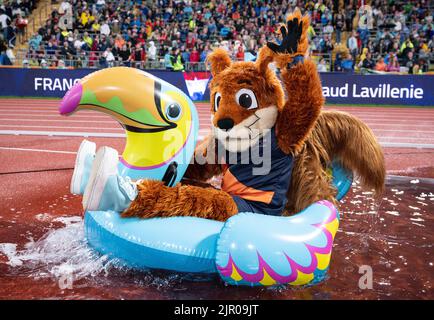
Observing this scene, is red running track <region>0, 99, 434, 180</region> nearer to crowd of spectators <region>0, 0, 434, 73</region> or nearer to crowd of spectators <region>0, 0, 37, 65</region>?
crowd of spectators <region>0, 0, 434, 73</region>

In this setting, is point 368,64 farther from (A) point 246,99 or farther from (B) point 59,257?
(B) point 59,257

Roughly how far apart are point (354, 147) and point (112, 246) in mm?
1646

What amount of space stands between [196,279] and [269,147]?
3.07 feet

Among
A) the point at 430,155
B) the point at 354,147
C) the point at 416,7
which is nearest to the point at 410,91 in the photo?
the point at 416,7

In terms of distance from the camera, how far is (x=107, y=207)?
271 centimetres

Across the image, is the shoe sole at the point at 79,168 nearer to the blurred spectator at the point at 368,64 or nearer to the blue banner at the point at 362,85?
the blue banner at the point at 362,85

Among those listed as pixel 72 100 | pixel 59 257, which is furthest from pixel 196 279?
pixel 72 100

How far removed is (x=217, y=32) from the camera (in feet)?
63.2

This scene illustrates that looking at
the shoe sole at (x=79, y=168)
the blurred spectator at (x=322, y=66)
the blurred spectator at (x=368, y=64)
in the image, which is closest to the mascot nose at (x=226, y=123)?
the shoe sole at (x=79, y=168)

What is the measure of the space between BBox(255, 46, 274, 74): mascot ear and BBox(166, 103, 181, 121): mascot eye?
22.4 inches

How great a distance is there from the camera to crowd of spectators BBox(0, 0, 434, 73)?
1655 centimetres

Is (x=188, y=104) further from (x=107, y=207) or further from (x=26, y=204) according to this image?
(x=26, y=204)

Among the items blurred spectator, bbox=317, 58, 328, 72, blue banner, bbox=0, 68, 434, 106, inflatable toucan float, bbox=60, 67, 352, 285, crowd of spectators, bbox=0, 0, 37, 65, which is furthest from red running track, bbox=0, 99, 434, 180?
crowd of spectators, bbox=0, 0, 37, 65

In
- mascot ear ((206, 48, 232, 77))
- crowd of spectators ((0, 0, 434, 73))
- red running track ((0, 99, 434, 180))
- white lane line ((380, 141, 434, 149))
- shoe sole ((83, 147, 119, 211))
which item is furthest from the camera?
crowd of spectators ((0, 0, 434, 73))
